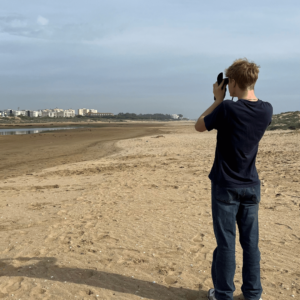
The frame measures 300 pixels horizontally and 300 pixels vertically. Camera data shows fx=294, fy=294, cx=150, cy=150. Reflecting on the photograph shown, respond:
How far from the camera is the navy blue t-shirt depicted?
215 cm

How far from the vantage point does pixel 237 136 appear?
2193 millimetres

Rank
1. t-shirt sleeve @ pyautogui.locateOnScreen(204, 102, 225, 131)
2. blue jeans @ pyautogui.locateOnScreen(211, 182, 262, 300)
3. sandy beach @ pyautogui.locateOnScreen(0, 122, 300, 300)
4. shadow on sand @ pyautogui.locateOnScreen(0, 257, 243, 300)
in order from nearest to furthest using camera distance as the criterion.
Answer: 1. t-shirt sleeve @ pyautogui.locateOnScreen(204, 102, 225, 131)
2. blue jeans @ pyautogui.locateOnScreen(211, 182, 262, 300)
3. shadow on sand @ pyautogui.locateOnScreen(0, 257, 243, 300)
4. sandy beach @ pyautogui.locateOnScreen(0, 122, 300, 300)

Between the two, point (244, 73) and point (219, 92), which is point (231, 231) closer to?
point (219, 92)

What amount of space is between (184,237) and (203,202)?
5.33 ft

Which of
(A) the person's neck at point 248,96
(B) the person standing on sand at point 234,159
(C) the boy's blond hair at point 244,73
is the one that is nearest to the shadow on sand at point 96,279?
(B) the person standing on sand at point 234,159

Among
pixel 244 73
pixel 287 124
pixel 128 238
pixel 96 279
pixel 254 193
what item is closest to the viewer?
pixel 244 73

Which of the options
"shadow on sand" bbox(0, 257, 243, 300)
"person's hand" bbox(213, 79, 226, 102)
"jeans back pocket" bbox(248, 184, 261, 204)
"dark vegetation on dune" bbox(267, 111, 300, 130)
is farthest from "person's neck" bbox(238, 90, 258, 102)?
"dark vegetation on dune" bbox(267, 111, 300, 130)

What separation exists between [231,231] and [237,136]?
752mm

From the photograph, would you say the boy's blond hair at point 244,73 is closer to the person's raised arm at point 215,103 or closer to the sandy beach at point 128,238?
the person's raised arm at point 215,103

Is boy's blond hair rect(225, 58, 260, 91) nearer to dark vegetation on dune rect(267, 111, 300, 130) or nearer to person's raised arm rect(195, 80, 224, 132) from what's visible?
person's raised arm rect(195, 80, 224, 132)

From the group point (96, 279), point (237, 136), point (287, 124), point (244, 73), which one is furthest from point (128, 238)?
point (287, 124)

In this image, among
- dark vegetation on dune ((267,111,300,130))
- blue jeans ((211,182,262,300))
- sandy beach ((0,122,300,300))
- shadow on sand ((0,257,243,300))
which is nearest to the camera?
blue jeans ((211,182,262,300))

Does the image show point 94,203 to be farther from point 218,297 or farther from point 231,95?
point 231,95

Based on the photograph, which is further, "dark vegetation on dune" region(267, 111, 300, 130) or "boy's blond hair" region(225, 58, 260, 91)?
"dark vegetation on dune" region(267, 111, 300, 130)
